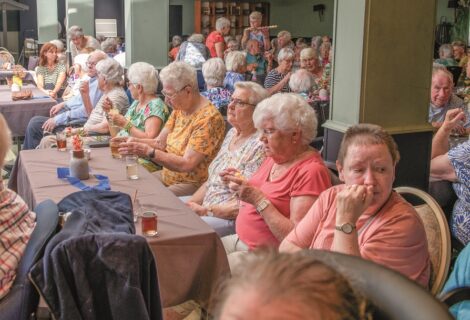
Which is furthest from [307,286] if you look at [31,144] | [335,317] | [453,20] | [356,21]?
[453,20]

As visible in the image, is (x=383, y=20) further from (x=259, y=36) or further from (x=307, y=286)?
(x=259, y=36)

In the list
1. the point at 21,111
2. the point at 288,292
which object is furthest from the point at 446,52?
Answer: the point at 288,292

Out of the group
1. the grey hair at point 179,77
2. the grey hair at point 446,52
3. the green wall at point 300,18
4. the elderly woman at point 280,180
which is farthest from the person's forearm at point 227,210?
the green wall at point 300,18

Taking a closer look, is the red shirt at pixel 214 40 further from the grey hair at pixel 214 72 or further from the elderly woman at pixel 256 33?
the grey hair at pixel 214 72

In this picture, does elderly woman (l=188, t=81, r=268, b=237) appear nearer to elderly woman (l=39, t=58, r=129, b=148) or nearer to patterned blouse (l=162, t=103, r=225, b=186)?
patterned blouse (l=162, t=103, r=225, b=186)

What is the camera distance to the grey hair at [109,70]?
4.73 metres

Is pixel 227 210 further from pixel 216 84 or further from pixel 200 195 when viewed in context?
pixel 216 84

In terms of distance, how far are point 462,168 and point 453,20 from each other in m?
12.6

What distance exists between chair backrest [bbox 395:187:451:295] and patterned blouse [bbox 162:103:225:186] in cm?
166

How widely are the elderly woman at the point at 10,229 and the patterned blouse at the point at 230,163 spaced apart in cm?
107

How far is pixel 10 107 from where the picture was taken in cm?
600

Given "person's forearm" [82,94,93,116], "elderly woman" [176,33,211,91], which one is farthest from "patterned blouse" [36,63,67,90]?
"person's forearm" [82,94,93,116]

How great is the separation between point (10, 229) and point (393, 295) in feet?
4.85

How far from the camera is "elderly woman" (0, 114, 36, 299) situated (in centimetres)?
205
